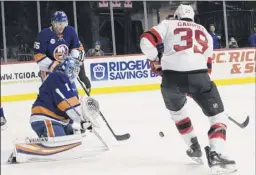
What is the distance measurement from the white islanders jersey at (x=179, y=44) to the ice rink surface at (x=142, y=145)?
512mm

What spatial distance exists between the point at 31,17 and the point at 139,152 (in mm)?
6134

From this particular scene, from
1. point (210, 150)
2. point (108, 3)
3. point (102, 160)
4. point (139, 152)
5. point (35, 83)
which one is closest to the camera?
point (210, 150)

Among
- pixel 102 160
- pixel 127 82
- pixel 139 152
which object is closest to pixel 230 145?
pixel 139 152

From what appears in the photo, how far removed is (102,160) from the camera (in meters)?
2.65

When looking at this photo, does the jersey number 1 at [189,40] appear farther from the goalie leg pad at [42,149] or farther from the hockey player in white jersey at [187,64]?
the goalie leg pad at [42,149]

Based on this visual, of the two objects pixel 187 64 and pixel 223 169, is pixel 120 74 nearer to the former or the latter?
pixel 187 64

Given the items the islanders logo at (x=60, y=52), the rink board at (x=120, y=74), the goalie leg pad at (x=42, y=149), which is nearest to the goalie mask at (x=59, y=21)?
the islanders logo at (x=60, y=52)

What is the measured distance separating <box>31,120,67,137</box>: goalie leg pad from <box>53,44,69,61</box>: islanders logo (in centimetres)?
100

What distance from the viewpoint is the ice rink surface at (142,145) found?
2418 mm

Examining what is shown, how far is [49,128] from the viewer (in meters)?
2.68

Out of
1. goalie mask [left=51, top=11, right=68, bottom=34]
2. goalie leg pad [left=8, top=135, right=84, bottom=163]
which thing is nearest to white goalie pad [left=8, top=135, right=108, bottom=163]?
goalie leg pad [left=8, top=135, right=84, bottom=163]

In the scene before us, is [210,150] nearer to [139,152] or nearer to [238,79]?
[139,152]

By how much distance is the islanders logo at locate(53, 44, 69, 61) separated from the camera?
3616 millimetres

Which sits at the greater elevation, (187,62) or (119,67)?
(187,62)
